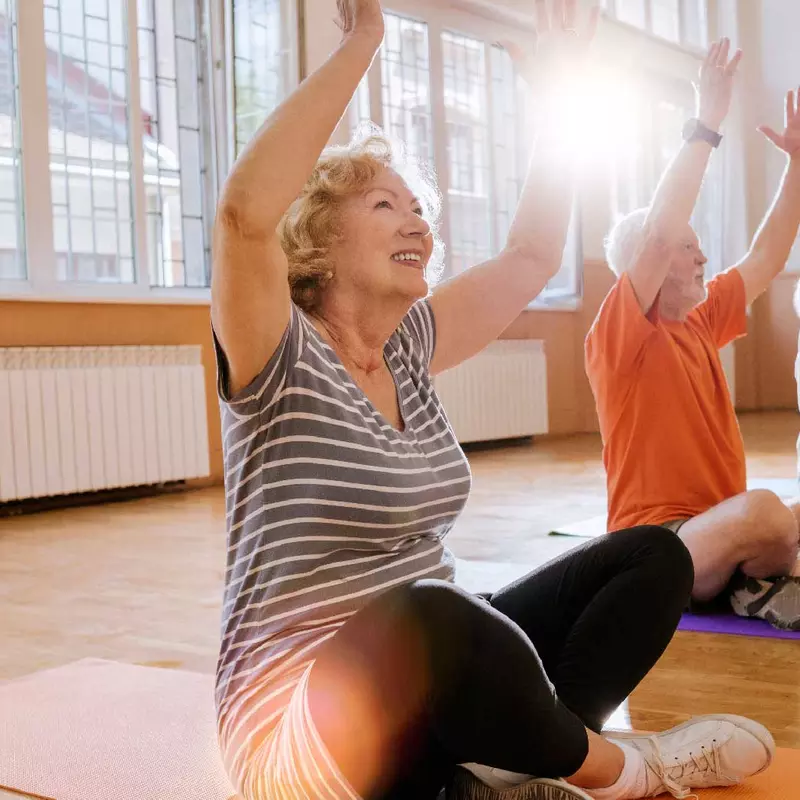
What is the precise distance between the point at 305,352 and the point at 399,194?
0.99ft

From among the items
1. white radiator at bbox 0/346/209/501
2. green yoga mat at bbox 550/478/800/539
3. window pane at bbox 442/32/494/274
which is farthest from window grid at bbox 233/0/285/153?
green yoga mat at bbox 550/478/800/539

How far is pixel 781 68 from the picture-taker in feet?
28.9

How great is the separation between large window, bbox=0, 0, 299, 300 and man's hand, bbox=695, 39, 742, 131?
3233 millimetres

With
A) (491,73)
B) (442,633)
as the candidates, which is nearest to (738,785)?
(442,633)

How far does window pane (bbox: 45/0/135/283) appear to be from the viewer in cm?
459

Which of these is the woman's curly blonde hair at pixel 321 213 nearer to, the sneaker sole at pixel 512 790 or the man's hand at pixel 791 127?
the sneaker sole at pixel 512 790

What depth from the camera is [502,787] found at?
3.85 ft

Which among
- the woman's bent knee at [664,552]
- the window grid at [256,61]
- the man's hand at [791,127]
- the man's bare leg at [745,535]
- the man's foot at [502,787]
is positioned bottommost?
the man's foot at [502,787]

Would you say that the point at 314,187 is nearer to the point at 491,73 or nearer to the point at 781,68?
the point at 491,73

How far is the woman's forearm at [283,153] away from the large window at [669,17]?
274 inches

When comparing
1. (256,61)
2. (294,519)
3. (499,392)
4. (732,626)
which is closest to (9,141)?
(256,61)

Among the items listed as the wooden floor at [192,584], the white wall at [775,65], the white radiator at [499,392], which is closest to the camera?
the wooden floor at [192,584]

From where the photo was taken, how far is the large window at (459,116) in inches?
240

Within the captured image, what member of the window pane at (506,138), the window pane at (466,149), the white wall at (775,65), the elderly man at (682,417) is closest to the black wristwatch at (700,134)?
the elderly man at (682,417)
